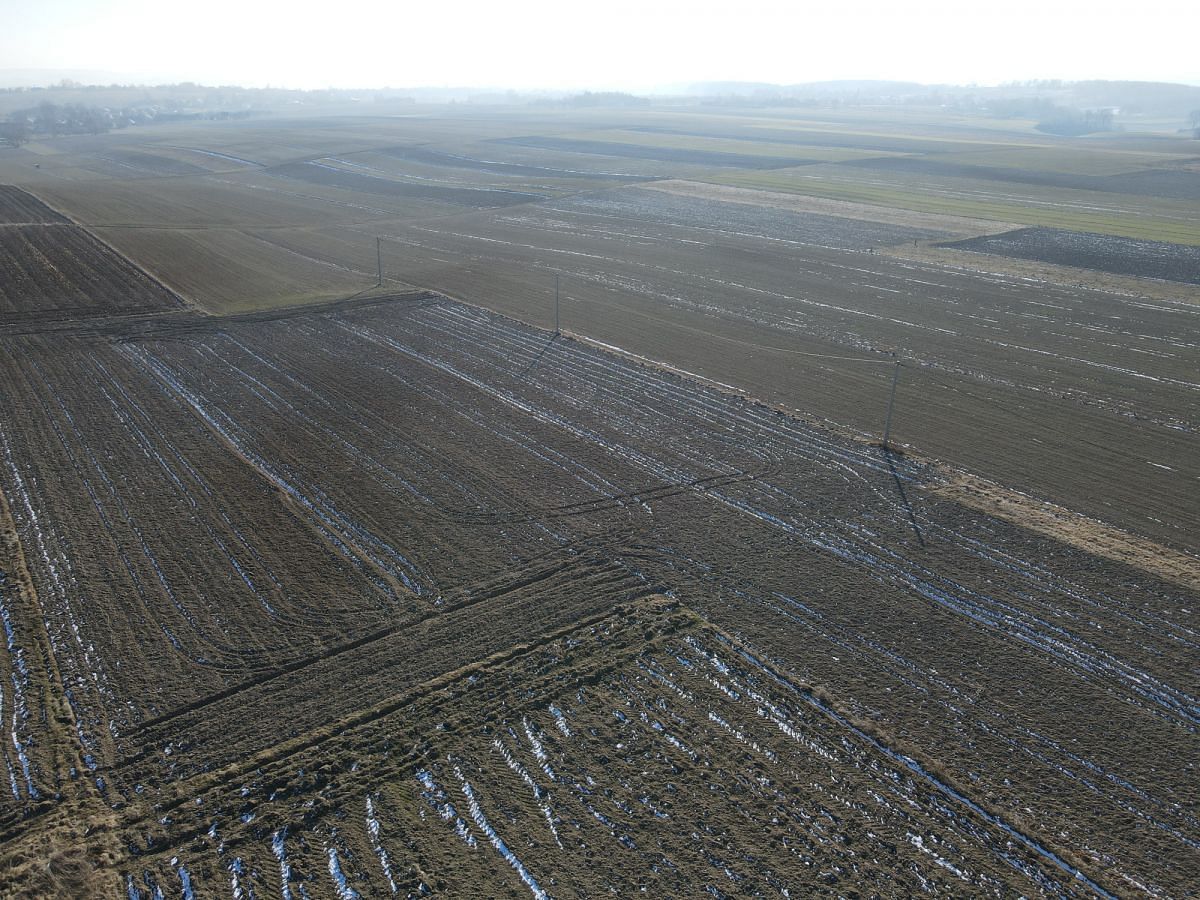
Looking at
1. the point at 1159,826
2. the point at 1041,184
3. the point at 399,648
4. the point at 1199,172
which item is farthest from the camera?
the point at 1199,172

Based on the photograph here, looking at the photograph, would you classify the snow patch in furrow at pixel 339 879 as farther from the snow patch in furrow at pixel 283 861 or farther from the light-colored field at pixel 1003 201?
the light-colored field at pixel 1003 201

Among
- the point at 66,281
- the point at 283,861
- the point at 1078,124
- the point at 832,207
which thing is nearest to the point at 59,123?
the point at 66,281

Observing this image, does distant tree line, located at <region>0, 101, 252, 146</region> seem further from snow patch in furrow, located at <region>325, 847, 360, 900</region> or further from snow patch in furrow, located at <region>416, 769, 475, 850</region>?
snow patch in furrow, located at <region>325, 847, 360, 900</region>

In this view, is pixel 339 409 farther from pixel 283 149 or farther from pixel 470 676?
pixel 283 149

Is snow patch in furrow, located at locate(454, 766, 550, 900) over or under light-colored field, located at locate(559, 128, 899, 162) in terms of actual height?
under

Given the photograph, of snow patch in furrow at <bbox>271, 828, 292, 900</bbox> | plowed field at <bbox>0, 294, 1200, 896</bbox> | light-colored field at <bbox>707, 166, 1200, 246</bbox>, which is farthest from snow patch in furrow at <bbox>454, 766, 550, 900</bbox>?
light-colored field at <bbox>707, 166, 1200, 246</bbox>

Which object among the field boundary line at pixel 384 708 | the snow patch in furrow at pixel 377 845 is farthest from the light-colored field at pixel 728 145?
the snow patch in furrow at pixel 377 845

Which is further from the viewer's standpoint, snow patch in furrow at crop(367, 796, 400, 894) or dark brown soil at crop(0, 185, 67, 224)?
dark brown soil at crop(0, 185, 67, 224)

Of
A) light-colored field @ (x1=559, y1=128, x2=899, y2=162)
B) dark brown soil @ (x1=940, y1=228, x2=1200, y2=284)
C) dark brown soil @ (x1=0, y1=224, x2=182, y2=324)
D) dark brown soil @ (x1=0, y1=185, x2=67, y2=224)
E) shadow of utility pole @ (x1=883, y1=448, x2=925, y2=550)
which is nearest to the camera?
shadow of utility pole @ (x1=883, y1=448, x2=925, y2=550)

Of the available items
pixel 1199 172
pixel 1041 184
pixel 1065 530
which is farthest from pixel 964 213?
pixel 1065 530
